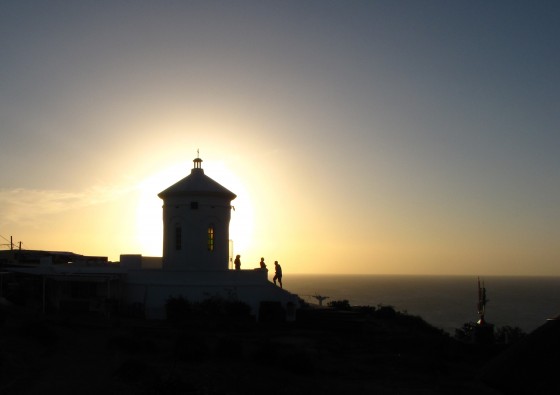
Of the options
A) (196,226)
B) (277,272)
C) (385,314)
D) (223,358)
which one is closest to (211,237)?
(196,226)

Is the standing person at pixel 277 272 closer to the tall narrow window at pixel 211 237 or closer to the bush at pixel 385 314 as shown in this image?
the tall narrow window at pixel 211 237

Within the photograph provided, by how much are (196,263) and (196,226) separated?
6.22ft

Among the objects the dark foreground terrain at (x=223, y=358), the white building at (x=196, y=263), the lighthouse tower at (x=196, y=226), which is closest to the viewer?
the dark foreground terrain at (x=223, y=358)

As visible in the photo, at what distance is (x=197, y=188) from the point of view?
3050 cm

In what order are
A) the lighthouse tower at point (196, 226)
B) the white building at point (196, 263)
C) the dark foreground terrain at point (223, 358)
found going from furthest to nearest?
1. the lighthouse tower at point (196, 226)
2. the white building at point (196, 263)
3. the dark foreground terrain at point (223, 358)

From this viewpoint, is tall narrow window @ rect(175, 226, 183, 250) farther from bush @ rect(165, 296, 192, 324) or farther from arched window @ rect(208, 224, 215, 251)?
bush @ rect(165, 296, 192, 324)

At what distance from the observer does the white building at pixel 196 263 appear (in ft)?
91.2

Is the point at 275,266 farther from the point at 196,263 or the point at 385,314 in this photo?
the point at 385,314

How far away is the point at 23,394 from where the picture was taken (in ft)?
47.7

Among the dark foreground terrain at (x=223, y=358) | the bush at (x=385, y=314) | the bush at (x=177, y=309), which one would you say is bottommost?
the dark foreground terrain at (x=223, y=358)

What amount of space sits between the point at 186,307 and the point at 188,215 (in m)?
5.43

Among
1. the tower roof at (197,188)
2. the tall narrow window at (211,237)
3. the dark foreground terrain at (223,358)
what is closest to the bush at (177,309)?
the dark foreground terrain at (223,358)

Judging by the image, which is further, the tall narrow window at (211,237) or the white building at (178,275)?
the tall narrow window at (211,237)

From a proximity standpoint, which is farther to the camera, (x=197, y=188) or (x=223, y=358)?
(x=197, y=188)
